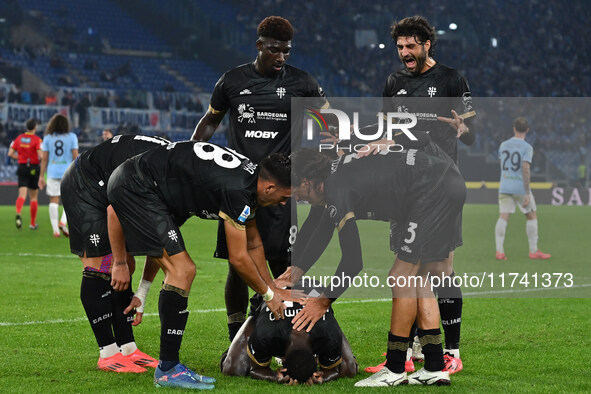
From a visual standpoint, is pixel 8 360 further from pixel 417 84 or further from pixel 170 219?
pixel 417 84

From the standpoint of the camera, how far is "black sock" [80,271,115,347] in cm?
580

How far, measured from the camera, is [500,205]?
42.8 feet

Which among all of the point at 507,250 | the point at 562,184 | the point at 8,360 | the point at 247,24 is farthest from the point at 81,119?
the point at 8,360

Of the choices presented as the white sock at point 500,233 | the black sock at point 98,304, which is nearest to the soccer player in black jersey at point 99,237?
the black sock at point 98,304

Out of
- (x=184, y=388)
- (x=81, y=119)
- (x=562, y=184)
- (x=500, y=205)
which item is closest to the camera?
(x=184, y=388)

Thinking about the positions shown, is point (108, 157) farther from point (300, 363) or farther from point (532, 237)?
point (532, 237)

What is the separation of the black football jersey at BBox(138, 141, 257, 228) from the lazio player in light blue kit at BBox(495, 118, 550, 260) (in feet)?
Result: 27.7

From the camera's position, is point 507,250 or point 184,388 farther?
point 507,250

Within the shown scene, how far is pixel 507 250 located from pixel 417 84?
913cm

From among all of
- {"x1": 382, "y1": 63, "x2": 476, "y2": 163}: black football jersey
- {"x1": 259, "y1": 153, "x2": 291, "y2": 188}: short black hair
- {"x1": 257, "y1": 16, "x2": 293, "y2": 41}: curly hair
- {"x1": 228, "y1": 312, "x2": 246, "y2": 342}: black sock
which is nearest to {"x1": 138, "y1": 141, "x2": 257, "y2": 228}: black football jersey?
{"x1": 259, "y1": 153, "x2": 291, "y2": 188}: short black hair

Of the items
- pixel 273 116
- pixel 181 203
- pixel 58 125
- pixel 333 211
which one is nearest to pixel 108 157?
pixel 181 203

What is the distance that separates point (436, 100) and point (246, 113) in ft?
4.45

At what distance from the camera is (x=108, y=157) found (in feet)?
19.4

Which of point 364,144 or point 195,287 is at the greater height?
point 364,144
